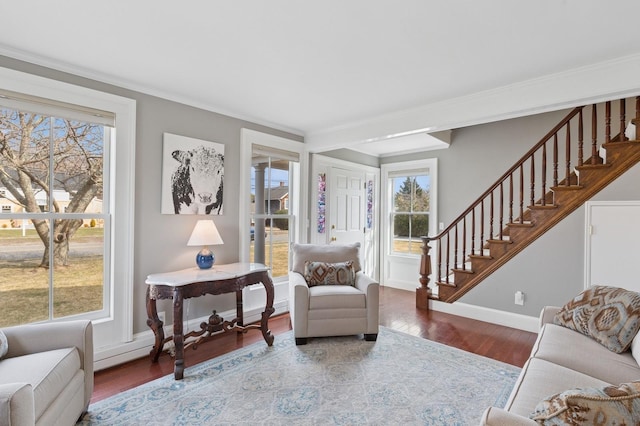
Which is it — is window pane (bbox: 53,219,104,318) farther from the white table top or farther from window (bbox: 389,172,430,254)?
window (bbox: 389,172,430,254)

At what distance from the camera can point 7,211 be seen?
231 centimetres

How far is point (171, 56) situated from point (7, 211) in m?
1.64

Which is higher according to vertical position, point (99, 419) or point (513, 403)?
point (513, 403)

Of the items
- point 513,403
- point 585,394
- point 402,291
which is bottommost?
point 402,291

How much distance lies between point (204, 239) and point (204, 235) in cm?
4

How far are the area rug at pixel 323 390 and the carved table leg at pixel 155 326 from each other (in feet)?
1.23

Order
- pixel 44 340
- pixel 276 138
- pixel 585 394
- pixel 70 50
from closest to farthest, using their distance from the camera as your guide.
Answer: pixel 585 394
pixel 44 340
pixel 70 50
pixel 276 138

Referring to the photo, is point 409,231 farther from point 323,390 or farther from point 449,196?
point 323,390

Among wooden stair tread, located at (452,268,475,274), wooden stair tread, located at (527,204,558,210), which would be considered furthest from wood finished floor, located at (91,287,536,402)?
wooden stair tread, located at (527,204,558,210)

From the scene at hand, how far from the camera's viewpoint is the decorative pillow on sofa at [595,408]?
34.5 inches

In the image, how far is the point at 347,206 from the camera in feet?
16.3

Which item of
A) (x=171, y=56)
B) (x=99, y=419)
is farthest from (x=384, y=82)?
(x=99, y=419)

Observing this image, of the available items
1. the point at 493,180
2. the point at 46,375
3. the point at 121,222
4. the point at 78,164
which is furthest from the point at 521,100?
the point at 78,164

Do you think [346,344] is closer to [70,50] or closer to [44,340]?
[44,340]
